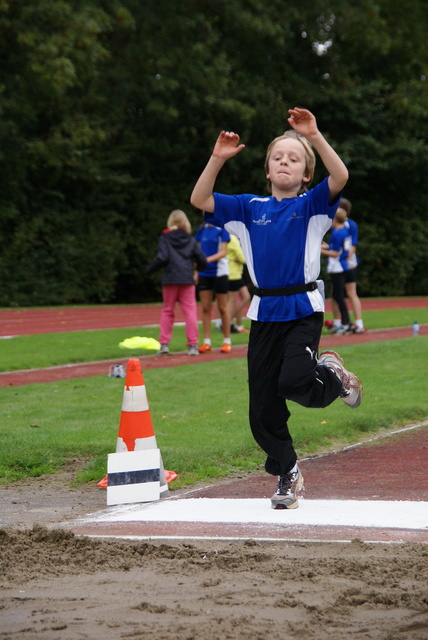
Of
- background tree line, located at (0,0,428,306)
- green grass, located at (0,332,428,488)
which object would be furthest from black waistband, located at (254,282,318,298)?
background tree line, located at (0,0,428,306)

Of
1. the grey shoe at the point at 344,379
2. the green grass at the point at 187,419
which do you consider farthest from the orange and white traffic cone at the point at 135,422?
the grey shoe at the point at 344,379

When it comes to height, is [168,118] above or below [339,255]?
above

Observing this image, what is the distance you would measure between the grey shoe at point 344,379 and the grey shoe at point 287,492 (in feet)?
1.85

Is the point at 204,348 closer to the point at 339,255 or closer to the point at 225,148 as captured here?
the point at 339,255

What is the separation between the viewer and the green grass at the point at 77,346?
14.2 m

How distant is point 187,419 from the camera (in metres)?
8.93

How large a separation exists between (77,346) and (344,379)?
1077 cm

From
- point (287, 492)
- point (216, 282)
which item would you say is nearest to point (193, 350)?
point (216, 282)

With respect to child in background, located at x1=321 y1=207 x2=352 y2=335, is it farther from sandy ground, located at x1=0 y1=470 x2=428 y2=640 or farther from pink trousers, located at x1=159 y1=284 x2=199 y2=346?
sandy ground, located at x1=0 y1=470 x2=428 y2=640

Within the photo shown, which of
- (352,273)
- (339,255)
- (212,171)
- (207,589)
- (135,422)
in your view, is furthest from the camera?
(352,273)

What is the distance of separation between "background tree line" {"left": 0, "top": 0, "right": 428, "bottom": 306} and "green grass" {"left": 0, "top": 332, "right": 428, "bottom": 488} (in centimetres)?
1884

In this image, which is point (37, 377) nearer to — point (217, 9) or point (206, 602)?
point (206, 602)

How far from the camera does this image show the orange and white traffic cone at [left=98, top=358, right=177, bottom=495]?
640cm

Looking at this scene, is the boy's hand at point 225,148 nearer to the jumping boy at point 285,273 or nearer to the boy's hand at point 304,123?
the jumping boy at point 285,273
